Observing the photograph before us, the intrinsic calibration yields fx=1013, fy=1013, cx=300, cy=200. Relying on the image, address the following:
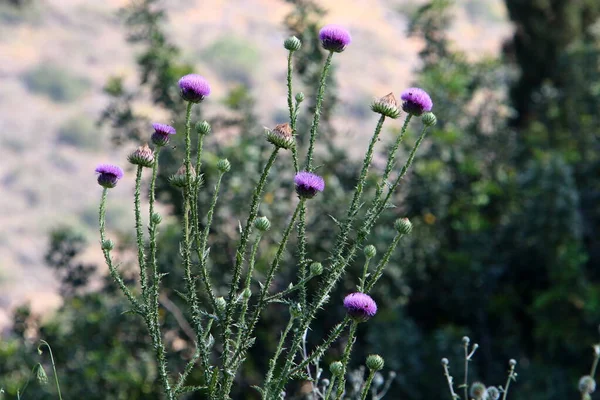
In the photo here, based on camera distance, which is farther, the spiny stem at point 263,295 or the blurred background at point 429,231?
the blurred background at point 429,231

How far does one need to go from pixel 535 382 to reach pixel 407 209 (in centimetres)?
144

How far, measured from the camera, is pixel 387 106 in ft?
7.84

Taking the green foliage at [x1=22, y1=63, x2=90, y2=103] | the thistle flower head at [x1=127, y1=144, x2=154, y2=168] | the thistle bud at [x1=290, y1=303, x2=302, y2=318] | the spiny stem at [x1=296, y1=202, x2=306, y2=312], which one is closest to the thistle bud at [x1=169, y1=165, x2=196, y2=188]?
the thistle flower head at [x1=127, y1=144, x2=154, y2=168]

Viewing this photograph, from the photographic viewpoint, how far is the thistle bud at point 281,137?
2.24 metres

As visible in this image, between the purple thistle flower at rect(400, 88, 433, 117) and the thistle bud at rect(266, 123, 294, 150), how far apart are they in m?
0.35

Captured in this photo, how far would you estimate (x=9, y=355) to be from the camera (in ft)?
21.1

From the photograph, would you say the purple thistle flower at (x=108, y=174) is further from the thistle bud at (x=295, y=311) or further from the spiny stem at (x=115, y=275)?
the thistle bud at (x=295, y=311)

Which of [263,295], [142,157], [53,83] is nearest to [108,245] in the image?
[142,157]

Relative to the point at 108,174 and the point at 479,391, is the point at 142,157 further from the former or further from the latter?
the point at 479,391

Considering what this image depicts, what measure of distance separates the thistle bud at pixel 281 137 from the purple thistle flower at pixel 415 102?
353 millimetres

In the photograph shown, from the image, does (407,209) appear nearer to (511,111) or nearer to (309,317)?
(511,111)

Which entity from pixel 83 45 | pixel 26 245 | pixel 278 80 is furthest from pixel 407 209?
pixel 83 45

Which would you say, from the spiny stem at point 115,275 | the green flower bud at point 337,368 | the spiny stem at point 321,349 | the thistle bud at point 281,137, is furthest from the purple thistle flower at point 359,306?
the spiny stem at point 115,275

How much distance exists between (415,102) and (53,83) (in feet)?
105
